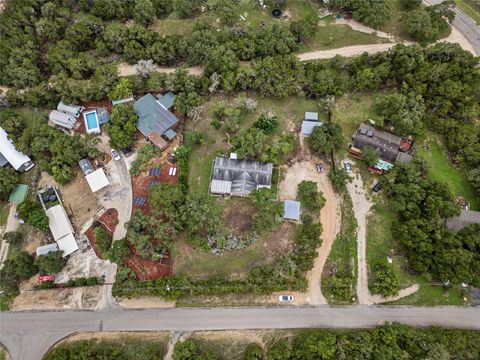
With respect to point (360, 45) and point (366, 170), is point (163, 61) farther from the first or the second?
point (366, 170)

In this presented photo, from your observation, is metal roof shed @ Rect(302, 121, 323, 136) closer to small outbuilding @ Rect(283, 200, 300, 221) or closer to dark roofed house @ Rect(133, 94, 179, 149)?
small outbuilding @ Rect(283, 200, 300, 221)

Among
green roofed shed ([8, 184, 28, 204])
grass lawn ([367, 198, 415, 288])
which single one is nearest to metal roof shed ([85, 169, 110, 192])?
green roofed shed ([8, 184, 28, 204])

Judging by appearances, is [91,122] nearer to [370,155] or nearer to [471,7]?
[370,155]

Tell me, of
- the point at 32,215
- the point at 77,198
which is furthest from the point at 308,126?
the point at 32,215

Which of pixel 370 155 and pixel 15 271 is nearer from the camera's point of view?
pixel 15 271

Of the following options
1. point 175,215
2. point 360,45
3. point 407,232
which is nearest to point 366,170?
point 407,232
